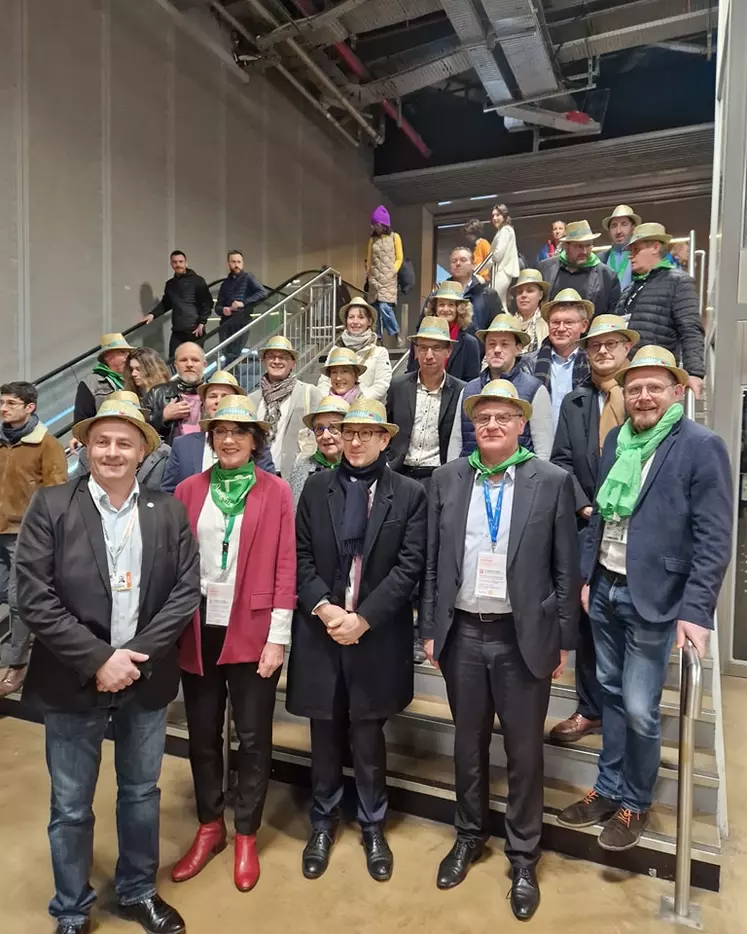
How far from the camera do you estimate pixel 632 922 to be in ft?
7.97

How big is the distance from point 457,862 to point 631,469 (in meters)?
1.68

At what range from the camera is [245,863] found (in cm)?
266

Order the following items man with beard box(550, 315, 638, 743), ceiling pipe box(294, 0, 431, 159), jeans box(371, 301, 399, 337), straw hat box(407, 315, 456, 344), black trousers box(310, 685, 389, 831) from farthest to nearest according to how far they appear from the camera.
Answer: ceiling pipe box(294, 0, 431, 159) → jeans box(371, 301, 399, 337) → straw hat box(407, 315, 456, 344) → man with beard box(550, 315, 638, 743) → black trousers box(310, 685, 389, 831)

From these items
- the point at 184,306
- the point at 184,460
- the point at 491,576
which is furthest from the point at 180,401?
the point at 184,306

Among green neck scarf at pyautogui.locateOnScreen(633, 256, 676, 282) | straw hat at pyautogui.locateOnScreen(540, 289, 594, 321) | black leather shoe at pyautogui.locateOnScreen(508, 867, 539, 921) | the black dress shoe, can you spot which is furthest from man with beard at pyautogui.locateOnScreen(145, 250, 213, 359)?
black leather shoe at pyautogui.locateOnScreen(508, 867, 539, 921)

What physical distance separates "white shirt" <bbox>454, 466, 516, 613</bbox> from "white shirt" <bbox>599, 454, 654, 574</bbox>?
1.31ft

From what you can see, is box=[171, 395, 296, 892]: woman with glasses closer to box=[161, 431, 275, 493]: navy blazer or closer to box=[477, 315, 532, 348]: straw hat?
box=[161, 431, 275, 493]: navy blazer

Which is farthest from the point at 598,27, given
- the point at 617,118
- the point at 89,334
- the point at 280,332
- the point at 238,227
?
the point at 89,334

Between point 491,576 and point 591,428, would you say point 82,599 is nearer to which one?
point 491,576

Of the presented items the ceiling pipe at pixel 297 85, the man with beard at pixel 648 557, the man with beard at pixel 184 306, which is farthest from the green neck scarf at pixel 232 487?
the ceiling pipe at pixel 297 85

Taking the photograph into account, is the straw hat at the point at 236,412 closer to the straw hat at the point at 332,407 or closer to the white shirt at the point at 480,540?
the straw hat at the point at 332,407

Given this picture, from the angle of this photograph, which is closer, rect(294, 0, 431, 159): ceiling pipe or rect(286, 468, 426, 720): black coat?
rect(286, 468, 426, 720): black coat

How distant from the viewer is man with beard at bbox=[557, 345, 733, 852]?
2342 mm

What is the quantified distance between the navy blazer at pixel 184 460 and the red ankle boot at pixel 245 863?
1514 mm
